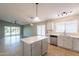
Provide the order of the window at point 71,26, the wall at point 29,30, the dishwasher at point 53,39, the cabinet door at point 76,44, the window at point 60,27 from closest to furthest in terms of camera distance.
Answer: the cabinet door at point 76,44
the window at point 71,26
the wall at point 29,30
the dishwasher at point 53,39
the window at point 60,27

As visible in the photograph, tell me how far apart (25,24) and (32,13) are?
1680 mm

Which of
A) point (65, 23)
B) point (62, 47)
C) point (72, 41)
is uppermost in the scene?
point (65, 23)

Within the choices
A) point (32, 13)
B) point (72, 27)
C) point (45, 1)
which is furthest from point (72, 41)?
point (45, 1)

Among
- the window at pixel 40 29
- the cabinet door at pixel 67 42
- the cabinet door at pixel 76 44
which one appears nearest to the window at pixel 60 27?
the window at pixel 40 29

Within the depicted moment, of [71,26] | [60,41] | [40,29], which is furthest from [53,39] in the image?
[71,26]

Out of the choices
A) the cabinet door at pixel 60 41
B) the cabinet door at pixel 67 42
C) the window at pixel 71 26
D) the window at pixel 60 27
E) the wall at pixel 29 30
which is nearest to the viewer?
the cabinet door at pixel 67 42

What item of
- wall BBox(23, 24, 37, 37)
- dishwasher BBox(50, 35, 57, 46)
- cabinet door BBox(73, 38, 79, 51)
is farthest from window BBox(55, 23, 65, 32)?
cabinet door BBox(73, 38, 79, 51)

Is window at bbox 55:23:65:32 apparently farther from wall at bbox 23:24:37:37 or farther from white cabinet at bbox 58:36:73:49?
wall at bbox 23:24:37:37

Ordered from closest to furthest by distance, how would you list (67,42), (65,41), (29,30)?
(67,42)
(65,41)
(29,30)

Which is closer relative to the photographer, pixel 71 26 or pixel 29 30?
pixel 71 26

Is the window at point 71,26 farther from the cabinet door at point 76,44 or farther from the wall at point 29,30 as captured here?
the wall at point 29,30

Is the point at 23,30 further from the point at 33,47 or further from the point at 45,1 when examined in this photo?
the point at 45,1

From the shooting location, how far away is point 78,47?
5027 mm

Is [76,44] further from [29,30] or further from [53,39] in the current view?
[29,30]
